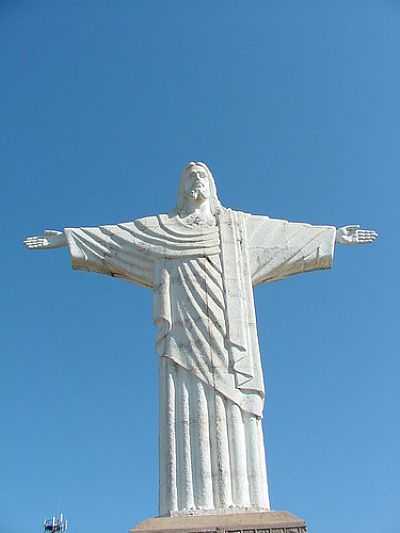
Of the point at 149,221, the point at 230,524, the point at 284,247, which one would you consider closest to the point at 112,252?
the point at 149,221

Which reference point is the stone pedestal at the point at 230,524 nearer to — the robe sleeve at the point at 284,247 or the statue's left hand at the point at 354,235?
the robe sleeve at the point at 284,247

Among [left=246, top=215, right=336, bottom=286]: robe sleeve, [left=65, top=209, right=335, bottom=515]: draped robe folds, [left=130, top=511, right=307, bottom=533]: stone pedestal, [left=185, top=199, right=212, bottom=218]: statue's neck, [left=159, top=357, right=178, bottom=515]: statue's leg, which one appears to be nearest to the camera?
[left=130, top=511, right=307, bottom=533]: stone pedestal

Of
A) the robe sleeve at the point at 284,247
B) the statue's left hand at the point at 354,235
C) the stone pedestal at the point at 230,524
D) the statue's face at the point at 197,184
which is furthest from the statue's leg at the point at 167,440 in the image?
the statue's left hand at the point at 354,235

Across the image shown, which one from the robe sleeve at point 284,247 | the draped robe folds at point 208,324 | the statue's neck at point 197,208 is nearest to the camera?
the draped robe folds at point 208,324

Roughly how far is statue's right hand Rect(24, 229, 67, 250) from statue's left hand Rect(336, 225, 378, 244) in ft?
16.6

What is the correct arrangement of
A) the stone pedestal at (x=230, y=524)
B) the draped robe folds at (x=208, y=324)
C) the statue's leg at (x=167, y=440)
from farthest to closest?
the draped robe folds at (x=208, y=324) → the statue's leg at (x=167, y=440) → the stone pedestal at (x=230, y=524)

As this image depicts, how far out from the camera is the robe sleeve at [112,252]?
11.5 metres

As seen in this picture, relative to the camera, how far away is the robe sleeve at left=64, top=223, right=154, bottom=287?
11.5m

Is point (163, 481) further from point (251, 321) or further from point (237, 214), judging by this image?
point (237, 214)

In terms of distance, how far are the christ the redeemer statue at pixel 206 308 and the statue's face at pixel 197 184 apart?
20 millimetres

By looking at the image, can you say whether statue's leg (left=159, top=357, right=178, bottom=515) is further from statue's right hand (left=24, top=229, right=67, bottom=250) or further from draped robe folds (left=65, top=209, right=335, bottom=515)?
statue's right hand (left=24, top=229, right=67, bottom=250)

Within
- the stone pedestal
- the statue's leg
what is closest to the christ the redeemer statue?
the statue's leg

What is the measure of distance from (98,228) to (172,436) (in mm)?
4290

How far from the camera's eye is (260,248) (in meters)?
11.7
